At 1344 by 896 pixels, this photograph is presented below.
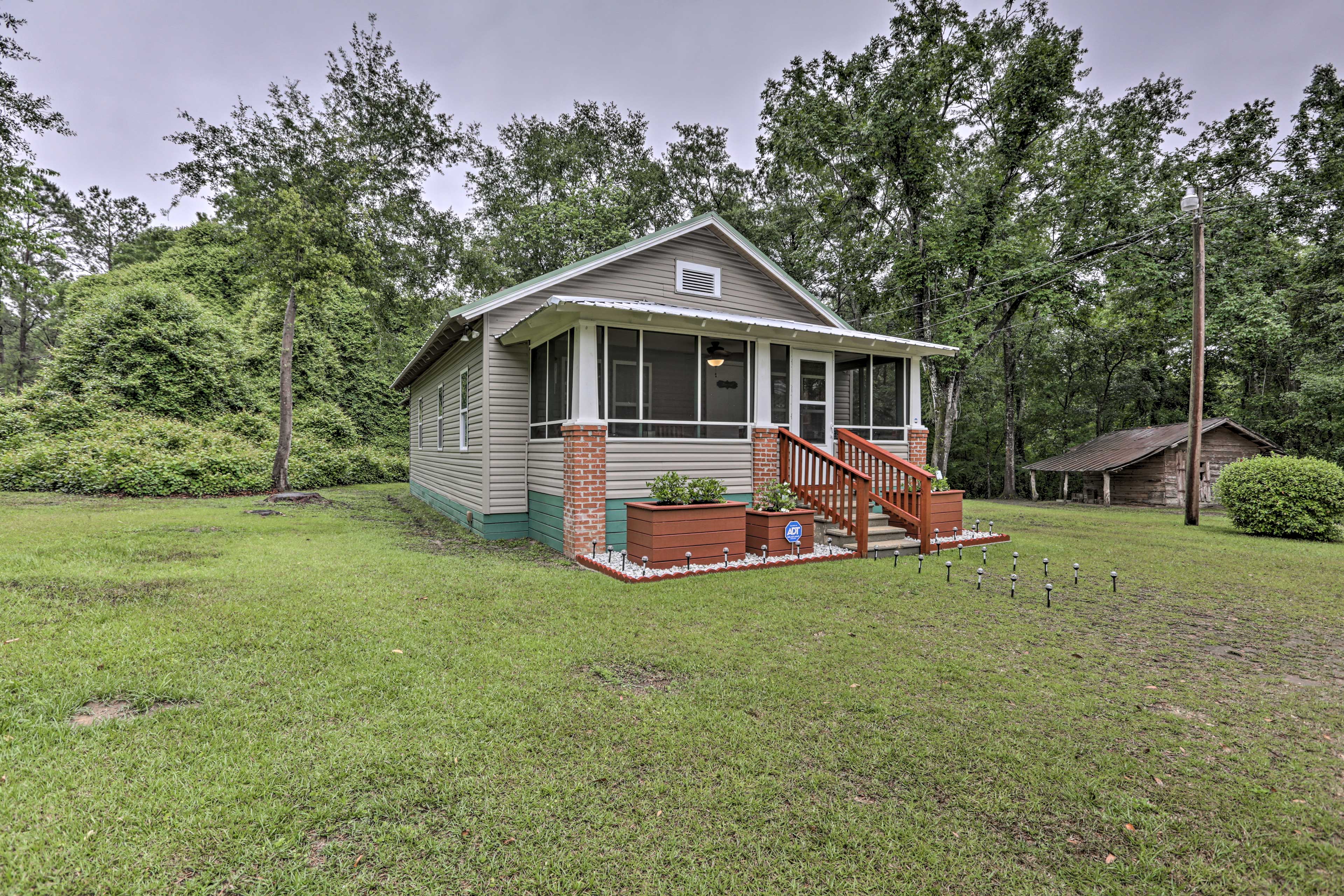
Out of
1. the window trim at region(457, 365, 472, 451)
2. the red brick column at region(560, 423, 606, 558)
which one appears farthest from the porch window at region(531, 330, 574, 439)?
the window trim at region(457, 365, 472, 451)

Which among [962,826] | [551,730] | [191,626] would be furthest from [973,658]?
[191,626]

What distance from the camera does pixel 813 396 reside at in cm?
970

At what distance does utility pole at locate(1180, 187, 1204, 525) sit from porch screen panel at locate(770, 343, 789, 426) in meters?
9.91

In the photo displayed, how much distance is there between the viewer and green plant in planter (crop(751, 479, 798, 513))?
7773mm

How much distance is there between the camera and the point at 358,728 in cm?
277

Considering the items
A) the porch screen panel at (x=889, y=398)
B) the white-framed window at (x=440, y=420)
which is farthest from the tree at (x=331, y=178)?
the porch screen panel at (x=889, y=398)

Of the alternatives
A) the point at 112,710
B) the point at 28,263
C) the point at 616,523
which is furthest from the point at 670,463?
the point at 28,263

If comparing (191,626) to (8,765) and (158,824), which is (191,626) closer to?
(8,765)

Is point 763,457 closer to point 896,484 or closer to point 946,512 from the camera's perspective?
point 896,484

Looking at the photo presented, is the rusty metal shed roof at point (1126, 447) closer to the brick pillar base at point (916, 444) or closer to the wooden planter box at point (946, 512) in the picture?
the brick pillar base at point (916, 444)

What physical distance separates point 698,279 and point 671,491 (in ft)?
17.1

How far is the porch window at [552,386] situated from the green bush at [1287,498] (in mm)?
13049

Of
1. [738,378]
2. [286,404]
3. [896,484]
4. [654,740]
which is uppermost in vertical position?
[738,378]

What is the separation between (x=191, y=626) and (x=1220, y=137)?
29.3m
